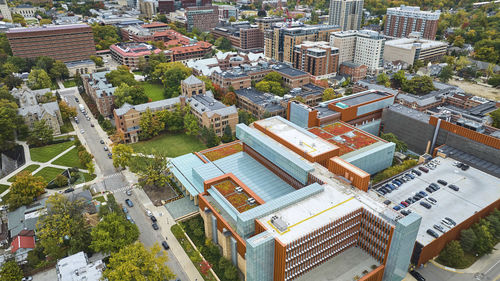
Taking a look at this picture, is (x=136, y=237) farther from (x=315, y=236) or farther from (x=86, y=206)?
(x=315, y=236)

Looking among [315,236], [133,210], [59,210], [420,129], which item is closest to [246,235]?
[315,236]

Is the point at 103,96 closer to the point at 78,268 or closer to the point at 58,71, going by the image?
the point at 58,71

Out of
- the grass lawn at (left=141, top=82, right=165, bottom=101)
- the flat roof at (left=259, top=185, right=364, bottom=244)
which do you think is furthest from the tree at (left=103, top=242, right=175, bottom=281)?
the grass lawn at (left=141, top=82, right=165, bottom=101)

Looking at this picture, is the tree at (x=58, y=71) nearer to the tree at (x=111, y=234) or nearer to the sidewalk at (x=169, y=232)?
the sidewalk at (x=169, y=232)

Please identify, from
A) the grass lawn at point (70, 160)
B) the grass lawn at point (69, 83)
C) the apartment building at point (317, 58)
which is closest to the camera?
the grass lawn at point (70, 160)

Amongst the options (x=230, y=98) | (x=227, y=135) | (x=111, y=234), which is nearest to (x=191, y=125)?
(x=227, y=135)

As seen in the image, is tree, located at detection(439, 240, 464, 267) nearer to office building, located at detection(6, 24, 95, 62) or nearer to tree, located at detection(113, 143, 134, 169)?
tree, located at detection(113, 143, 134, 169)

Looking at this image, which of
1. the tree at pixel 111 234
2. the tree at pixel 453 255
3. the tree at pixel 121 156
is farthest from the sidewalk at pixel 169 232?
the tree at pixel 453 255
